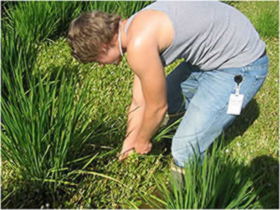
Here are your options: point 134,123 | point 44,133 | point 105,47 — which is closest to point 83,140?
point 44,133

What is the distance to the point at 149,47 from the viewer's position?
75.3 inches

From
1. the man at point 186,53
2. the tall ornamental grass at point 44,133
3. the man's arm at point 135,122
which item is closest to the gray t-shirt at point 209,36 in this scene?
the man at point 186,53

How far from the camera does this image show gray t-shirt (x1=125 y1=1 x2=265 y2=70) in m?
2.05

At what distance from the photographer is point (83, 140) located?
7.58 feet

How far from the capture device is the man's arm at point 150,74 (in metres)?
1.91

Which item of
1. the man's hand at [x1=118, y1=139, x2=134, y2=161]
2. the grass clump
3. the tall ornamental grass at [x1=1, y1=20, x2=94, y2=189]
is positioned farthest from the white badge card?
the tall ornamental grass at [x1=1, y1=20, x2=94, y2=189]

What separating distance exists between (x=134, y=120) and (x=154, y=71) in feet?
2.06

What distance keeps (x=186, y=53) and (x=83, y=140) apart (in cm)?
73

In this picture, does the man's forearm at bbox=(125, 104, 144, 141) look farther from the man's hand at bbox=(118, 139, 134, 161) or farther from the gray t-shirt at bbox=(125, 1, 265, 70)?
the gray t-shirt at bbox=(125, 1, 265, 70)

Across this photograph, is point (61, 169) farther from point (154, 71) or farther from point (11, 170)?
point (154, 71)

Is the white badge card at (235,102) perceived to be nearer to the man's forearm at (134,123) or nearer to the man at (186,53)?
the man at (186,53)

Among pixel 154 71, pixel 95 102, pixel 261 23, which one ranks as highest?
pixel 154 71

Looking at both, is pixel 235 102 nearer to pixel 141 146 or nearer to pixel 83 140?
pixel 141 146

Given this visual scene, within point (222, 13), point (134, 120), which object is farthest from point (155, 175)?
point (222, 13)
